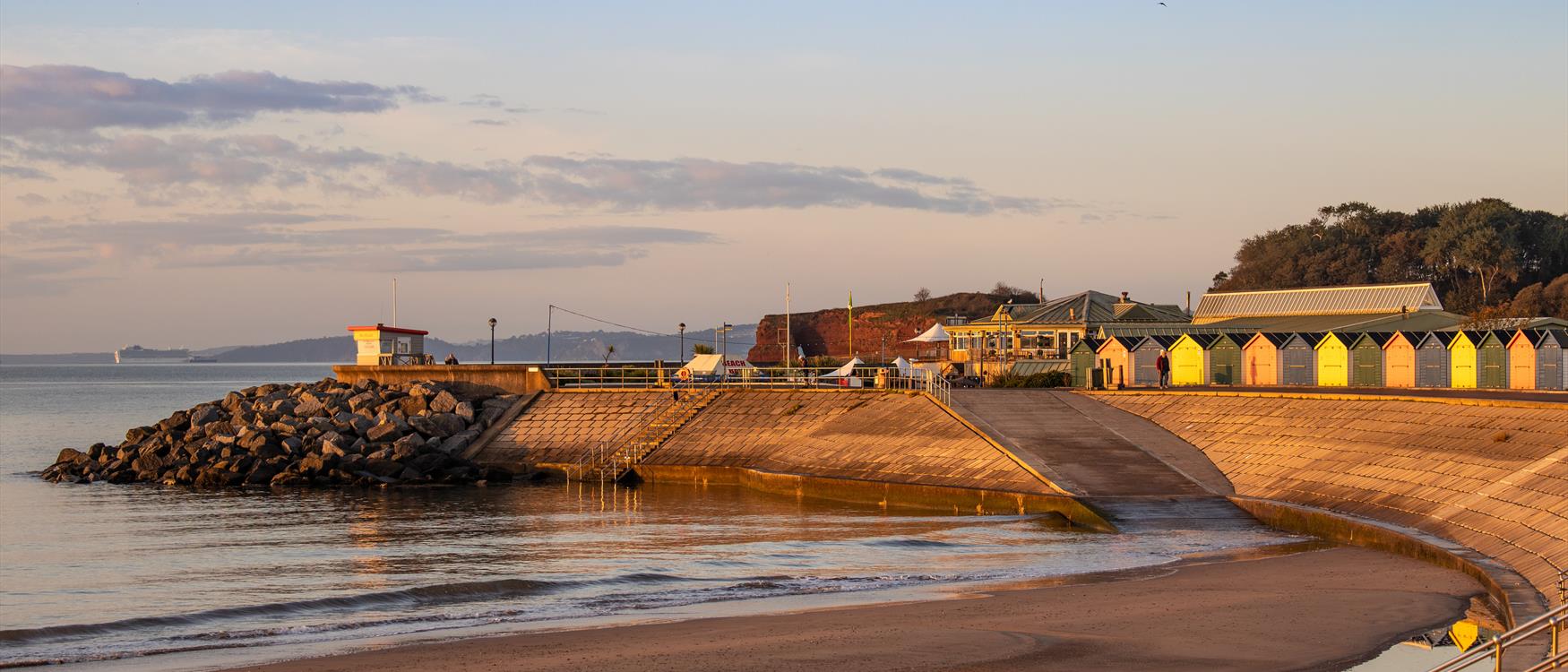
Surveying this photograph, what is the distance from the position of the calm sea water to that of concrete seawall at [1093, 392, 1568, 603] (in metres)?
3.20

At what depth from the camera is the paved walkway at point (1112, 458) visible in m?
34.5

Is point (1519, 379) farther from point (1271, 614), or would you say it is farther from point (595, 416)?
point (595, 416)

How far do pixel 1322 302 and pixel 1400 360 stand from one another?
2259 cm

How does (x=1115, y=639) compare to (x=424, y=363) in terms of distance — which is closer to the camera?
(x=1115, y=639)

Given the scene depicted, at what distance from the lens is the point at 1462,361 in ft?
158

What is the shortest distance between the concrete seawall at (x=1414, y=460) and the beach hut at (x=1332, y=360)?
22.0 feet

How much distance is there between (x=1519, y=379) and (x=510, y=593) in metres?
33.5

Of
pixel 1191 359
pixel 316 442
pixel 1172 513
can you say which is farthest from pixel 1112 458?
pixel 316 442

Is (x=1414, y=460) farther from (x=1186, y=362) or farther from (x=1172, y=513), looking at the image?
(x=1186, y=362)

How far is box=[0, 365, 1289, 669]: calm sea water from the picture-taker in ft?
79.8

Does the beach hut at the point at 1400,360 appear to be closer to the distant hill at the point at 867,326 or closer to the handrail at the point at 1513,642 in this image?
the handrail at the point at 1513,642

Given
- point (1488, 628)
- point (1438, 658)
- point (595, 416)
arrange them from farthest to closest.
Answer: point (595, 416) → point (1488, 628) → point (1438, 658)

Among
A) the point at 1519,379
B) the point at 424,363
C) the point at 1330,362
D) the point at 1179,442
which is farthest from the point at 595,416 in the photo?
the point at 1519,379

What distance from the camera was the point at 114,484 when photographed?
5409 centimetres
